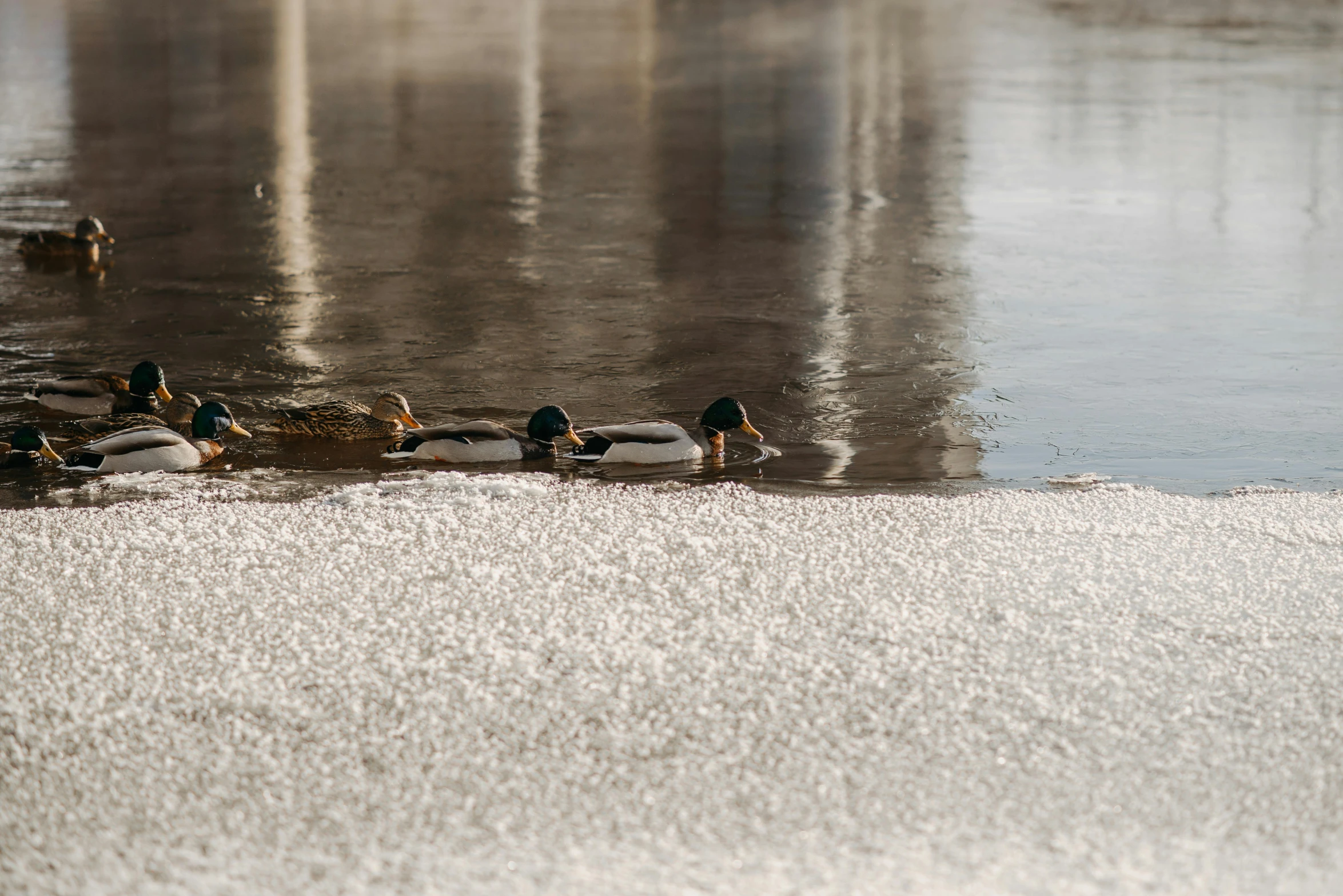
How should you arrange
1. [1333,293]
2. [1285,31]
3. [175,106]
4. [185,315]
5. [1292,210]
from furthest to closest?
1. [1285,31]
2. [175,106]
3. [1292,210]
4. [1333,293]
5. [185,315]

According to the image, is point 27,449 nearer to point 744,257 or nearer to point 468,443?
point 468,443

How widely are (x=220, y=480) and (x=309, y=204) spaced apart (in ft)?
26.2

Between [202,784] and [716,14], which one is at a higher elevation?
[716,14]

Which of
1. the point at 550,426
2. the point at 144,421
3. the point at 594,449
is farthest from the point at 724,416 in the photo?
the point at 144,421

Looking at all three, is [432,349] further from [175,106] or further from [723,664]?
[175,106]

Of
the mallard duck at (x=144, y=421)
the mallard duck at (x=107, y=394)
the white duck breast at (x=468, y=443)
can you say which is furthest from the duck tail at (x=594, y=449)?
the mallard duck at (x=107, y=394)

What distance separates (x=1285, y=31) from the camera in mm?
32594

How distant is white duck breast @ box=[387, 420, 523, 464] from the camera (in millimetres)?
6715

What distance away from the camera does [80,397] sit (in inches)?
296

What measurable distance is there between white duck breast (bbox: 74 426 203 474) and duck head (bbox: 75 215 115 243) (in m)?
5.56

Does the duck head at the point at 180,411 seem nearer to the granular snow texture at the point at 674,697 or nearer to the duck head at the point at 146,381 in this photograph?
the duck head at the point at 146,381

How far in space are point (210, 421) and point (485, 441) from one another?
4.16 ft

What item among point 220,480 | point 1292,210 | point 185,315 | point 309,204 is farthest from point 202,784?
point 1292,210

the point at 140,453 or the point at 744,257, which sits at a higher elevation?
the point at 744,257
